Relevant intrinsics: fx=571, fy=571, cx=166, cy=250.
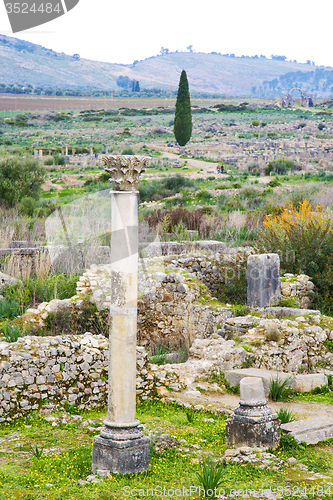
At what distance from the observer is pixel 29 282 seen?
45.7 feet

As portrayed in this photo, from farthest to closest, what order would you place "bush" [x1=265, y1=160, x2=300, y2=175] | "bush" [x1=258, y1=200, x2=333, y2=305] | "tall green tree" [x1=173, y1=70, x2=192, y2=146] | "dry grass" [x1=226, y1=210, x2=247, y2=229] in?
"tall green tree" [x1=173, y1=70, x2=192, y2=146] < "bush" [x1=265, y1=160, x2=300, y2=175] < "dry grass" [x1=226, y1=210, x2=247, y2=229] < "bush" [x1=258, y1=200, x2=333, y2=305]

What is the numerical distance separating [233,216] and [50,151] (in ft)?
95.7

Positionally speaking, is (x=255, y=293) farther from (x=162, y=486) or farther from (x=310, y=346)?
(x=162, y=486)

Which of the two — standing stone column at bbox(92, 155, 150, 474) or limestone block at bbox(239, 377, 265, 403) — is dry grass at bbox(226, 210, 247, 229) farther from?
standing stone column at bbox(92, 155, 150, 474)

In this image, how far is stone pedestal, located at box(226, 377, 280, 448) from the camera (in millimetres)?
6754

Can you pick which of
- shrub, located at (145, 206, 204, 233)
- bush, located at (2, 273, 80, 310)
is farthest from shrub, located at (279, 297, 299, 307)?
shrub, located at (145, 206, 204, 233)

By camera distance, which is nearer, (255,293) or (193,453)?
(193,453)

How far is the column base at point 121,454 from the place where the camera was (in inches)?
234

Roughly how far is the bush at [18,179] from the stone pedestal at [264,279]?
557 inches

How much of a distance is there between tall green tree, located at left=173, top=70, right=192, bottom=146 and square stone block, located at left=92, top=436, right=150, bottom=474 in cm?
4380

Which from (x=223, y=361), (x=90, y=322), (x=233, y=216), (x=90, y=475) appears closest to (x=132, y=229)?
(x=90, y=475)

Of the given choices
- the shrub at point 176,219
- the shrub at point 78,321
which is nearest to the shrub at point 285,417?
the shrub at point 78,321

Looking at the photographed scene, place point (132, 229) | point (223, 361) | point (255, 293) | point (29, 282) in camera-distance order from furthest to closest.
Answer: point (29, 282), point (255, 293), point (223, 361), point (132, 229)

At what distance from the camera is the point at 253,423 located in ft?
22.1
